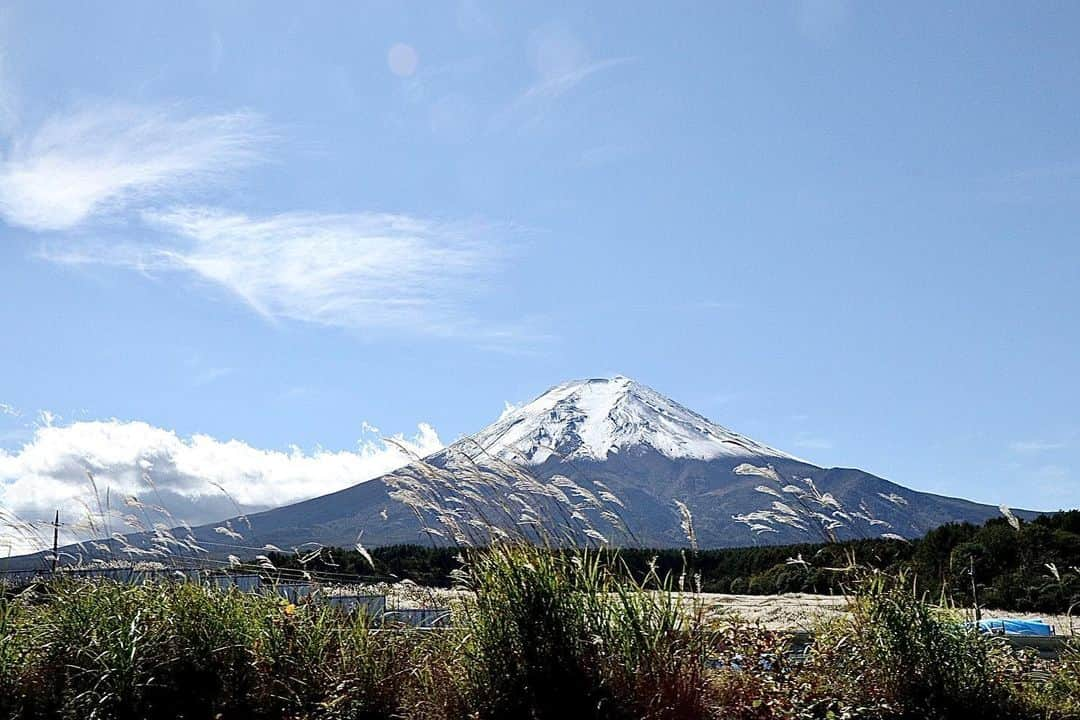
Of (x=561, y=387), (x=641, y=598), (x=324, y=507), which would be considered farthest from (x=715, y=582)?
(x=561, y=387)

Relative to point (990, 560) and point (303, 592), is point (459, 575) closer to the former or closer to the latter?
point (303, 592)

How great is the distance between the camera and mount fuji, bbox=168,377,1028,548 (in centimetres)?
514

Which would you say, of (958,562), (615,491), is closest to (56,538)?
(958,562)

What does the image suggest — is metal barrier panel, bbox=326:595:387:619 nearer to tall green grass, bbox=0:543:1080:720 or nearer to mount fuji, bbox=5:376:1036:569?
tall green grass, bbox=0:543:1080:720

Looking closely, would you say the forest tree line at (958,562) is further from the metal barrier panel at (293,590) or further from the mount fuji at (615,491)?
the metal barrier panel at (293,590)

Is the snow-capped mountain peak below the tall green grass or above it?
above

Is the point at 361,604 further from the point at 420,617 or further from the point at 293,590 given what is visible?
the point at 293,590

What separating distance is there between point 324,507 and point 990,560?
107m

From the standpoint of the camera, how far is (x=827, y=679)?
447 centimetres

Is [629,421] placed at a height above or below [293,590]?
above

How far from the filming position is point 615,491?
128ft

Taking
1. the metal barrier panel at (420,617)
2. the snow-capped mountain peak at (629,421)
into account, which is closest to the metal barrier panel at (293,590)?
the metal barrier panel at (420,617)

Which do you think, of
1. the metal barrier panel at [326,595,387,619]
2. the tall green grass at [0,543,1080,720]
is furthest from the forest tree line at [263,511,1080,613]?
the tall green grass at [0,543,1080,720]

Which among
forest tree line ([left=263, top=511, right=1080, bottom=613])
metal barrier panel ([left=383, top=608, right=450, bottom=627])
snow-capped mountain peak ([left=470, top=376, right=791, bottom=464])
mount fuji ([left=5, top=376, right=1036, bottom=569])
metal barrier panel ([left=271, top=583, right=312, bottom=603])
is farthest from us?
snow-capped mountain peak ([left=470, top=376, right=791, bottom=464])
